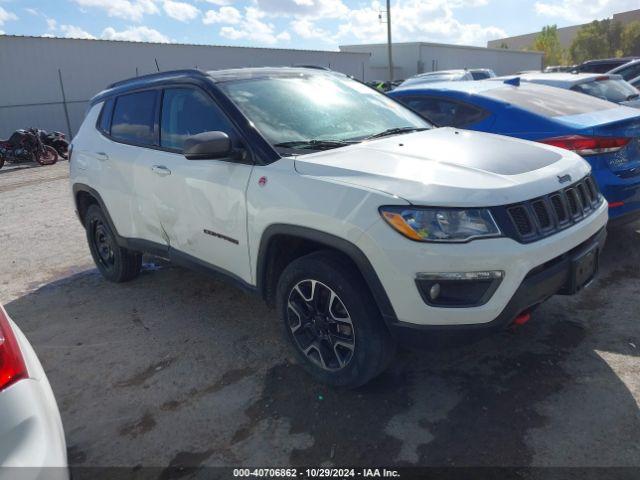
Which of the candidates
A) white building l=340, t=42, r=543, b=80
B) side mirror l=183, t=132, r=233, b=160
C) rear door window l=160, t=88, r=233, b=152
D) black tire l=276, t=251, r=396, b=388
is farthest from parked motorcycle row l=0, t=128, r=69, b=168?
white building l=340, t=42, r=543, b=80

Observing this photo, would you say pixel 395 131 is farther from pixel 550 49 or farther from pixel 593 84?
pixel 550 49

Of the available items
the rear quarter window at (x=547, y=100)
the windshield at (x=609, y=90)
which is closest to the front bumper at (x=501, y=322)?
the rear quarter window at (x=547, y=100)

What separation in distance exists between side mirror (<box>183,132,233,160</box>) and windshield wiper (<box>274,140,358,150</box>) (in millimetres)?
303

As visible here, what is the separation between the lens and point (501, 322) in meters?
2.57

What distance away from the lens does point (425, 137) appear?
11.6 ft

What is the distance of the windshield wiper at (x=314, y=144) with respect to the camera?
323 centimetres

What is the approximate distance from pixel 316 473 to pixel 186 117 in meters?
2.55

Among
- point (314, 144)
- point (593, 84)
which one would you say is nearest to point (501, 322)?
point (314, 144)

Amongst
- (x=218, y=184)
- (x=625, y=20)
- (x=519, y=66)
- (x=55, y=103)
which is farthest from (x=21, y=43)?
(x=625, y=20)

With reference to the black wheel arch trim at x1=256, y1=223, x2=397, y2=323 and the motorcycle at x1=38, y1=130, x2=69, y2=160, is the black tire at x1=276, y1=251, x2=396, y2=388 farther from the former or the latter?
the motorcycle at x1=38, y1=130, x2=69, y2=160

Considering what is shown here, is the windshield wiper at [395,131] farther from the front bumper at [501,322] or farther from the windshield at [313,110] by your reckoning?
the front bumper at [501,322]

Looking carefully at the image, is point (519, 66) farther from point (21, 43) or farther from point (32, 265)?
point (32, 265)

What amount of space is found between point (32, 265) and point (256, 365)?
381 centimetres

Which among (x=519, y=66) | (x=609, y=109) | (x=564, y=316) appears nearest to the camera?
(x=564, y=316)
